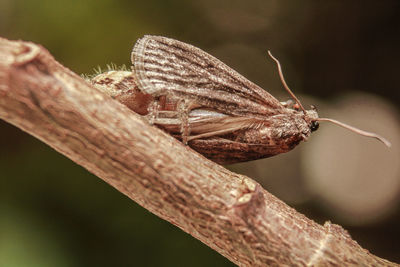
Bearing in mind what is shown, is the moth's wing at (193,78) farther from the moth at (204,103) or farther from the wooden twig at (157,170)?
the wooden twig at (157,170)

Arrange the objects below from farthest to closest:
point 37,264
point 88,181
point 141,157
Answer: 1. point 88,181
2. point 37,264
3. point 141,157

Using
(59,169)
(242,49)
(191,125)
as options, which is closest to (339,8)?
(242,49)

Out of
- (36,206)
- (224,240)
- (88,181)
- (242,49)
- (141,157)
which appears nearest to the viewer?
(141,157)

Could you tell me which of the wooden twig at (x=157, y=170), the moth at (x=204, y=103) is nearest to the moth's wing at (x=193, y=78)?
the moth at (x=204, y=103)

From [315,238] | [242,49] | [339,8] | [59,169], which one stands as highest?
[339,8]

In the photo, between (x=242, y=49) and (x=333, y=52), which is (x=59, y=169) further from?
(x=333, y=52)

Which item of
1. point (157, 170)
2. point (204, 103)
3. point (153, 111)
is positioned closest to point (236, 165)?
point (204, 103)
